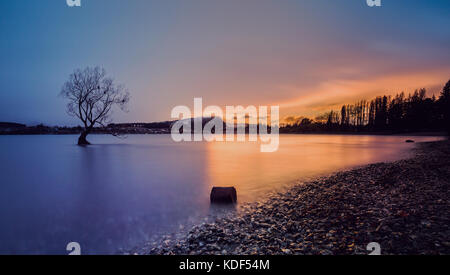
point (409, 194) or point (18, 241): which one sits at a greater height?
point (409, 194)

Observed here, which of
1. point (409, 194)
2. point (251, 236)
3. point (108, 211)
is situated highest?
point (409, 194)

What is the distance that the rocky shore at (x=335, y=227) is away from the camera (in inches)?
158

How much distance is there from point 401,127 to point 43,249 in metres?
124

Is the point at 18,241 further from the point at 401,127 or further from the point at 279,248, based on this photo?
the point at 401,127

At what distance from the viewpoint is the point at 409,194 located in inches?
263

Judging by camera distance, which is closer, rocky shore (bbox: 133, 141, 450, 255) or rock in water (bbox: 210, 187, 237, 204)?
rocky shore (bbox: 133, 141, 450, 255)

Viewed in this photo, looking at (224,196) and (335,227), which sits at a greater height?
(335,227)

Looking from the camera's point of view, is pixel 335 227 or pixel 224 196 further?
pixel 224 196

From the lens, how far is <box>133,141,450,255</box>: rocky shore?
4020 millimetres

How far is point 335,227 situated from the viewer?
480 cm

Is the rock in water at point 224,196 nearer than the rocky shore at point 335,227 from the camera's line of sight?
No
